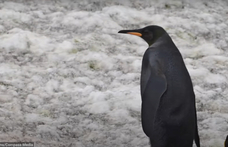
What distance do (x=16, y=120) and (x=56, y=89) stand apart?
22.4 inches

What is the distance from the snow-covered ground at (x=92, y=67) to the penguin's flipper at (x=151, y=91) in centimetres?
41

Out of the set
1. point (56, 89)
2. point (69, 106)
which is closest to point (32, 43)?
point (56, 89)

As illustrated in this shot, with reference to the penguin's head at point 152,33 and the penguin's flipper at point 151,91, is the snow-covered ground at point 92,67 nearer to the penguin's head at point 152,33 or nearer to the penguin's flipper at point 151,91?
the penguin's flipper at point 151,91

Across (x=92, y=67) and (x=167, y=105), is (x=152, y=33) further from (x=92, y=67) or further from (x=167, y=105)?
(x=92, y=67)

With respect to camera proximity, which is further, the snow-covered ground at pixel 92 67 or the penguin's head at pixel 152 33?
the snow-covered ground at pixel 92 67

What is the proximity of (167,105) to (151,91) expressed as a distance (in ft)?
0.38

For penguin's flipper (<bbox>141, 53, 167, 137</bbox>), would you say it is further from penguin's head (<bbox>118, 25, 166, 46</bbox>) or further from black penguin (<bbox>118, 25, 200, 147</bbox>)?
penguin's head (<bbox>118, 25, 166, 46</bbox>)

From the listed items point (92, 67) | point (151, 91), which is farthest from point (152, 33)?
point (92, 67)

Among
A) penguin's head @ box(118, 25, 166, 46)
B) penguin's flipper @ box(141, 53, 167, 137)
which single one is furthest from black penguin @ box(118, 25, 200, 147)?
penguin's head @ box(118, 25, 166, 46)

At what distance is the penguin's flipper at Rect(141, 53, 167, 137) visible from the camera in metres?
2.56

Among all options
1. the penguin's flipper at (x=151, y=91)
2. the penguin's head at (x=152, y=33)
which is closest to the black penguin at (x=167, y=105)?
the penguin's flipper at (x=151, y=91)

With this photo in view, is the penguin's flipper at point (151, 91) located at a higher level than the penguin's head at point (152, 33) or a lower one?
lower

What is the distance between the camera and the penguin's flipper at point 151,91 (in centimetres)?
256

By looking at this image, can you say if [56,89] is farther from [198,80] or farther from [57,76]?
[198,80]
